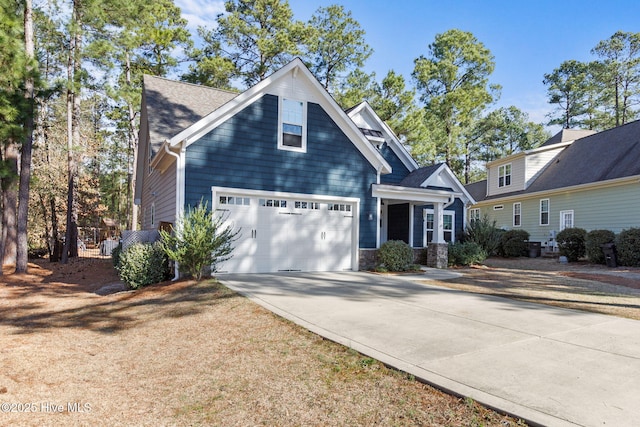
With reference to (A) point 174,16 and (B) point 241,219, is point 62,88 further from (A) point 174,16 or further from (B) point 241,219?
(A) point 174,16

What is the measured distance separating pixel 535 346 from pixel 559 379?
1.02m

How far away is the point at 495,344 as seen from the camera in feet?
15.2

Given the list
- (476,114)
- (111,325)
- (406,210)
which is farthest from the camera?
(476,114)

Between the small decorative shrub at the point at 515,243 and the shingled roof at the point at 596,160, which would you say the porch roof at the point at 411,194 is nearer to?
the small decorative shrub at the point at 515,243

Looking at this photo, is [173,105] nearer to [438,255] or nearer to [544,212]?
[438,255]

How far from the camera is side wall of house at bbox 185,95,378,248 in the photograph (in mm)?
10484

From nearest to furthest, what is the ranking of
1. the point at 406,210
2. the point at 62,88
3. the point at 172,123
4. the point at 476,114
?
the point at 172,123 → the point at 62,88 → the point at 406,210 → the point at 476,114

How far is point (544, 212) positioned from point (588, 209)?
10.0 feet

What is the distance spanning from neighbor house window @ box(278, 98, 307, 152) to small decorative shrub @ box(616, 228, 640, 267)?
13.0 m

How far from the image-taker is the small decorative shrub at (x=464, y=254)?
48.9ft

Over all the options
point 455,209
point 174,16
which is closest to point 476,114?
point 455,209

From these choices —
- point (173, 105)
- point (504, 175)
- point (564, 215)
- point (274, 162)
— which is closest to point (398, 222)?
point (274, 162)

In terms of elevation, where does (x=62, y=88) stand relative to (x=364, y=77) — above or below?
below

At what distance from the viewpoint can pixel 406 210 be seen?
16.0m
